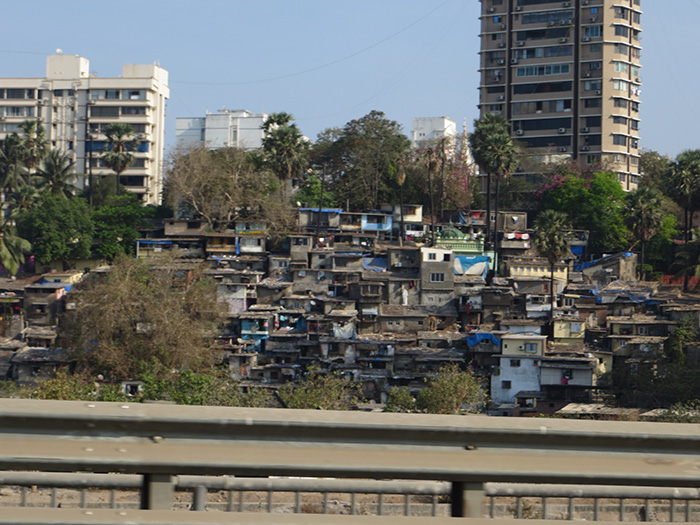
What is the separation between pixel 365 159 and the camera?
2335 inches

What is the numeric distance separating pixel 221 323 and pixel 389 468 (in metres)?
40.5

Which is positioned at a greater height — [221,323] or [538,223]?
[538,223]

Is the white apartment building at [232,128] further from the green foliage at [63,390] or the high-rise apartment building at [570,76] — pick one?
the green foliage at [63,390]

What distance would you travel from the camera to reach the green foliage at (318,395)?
30594 mm

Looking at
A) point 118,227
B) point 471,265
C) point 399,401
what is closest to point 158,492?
point 399,401

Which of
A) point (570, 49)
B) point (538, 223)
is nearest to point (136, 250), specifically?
point (538, 223)

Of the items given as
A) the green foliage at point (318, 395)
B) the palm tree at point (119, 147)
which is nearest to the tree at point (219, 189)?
the palm tree at point (119, 147)

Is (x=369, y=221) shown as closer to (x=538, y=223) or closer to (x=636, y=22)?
(x=538, y=223)

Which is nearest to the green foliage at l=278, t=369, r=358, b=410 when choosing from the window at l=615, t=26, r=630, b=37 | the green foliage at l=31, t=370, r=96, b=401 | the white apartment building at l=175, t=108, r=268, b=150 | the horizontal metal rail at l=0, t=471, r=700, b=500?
the green foliage at l=31, t=370, r=96, b=401

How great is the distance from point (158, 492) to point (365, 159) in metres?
56.9

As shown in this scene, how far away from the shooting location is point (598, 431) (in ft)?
9.78

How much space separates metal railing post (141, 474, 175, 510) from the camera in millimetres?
2896

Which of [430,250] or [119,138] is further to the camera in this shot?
[119,138]

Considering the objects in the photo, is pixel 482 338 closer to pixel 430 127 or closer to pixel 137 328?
pixel 137 328
